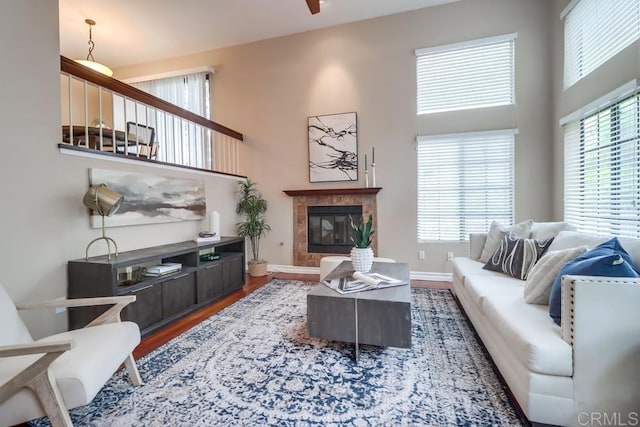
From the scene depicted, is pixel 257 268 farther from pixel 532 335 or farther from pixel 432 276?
pixel 532 335

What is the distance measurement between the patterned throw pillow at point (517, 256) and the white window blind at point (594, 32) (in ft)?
5.81

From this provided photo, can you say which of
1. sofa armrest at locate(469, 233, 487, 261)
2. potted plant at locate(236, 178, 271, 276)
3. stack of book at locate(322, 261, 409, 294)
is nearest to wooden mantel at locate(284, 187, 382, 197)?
potted plant at locate(236, 178, 271, 276)

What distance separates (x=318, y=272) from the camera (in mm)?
4699

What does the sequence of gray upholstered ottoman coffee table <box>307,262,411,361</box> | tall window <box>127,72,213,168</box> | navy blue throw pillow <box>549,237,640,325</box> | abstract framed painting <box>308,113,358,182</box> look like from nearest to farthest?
navy blue throw pillow <box>549,237,640,325</box>, gray upholstered ottoman coffee table <box>307,262,411,361</box>, abstract framed painting <box>308,113,358,182</box>, tall window <box>127,72,213,168</box>

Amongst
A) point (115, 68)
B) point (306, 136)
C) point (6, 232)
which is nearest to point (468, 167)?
point (306, 136)

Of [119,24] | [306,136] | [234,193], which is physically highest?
[119,24]

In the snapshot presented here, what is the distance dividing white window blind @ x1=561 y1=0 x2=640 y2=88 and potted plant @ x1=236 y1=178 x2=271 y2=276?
173 inches

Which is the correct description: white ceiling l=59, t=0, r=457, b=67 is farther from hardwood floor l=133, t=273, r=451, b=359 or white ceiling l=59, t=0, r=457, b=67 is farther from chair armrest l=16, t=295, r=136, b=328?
chair armrest l=16, t=295, r=136, b=328

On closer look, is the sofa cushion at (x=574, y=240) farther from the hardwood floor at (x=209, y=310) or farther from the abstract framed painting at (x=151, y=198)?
the abstract framed painting at (x=151, y=198)

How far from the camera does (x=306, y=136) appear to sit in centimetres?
479

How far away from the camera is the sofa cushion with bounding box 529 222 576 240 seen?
104 inches

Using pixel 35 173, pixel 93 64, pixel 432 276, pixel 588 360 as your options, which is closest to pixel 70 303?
pixel 35 173

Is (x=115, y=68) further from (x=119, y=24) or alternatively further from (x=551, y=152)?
(x=551, y=152)

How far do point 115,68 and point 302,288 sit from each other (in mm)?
5951
